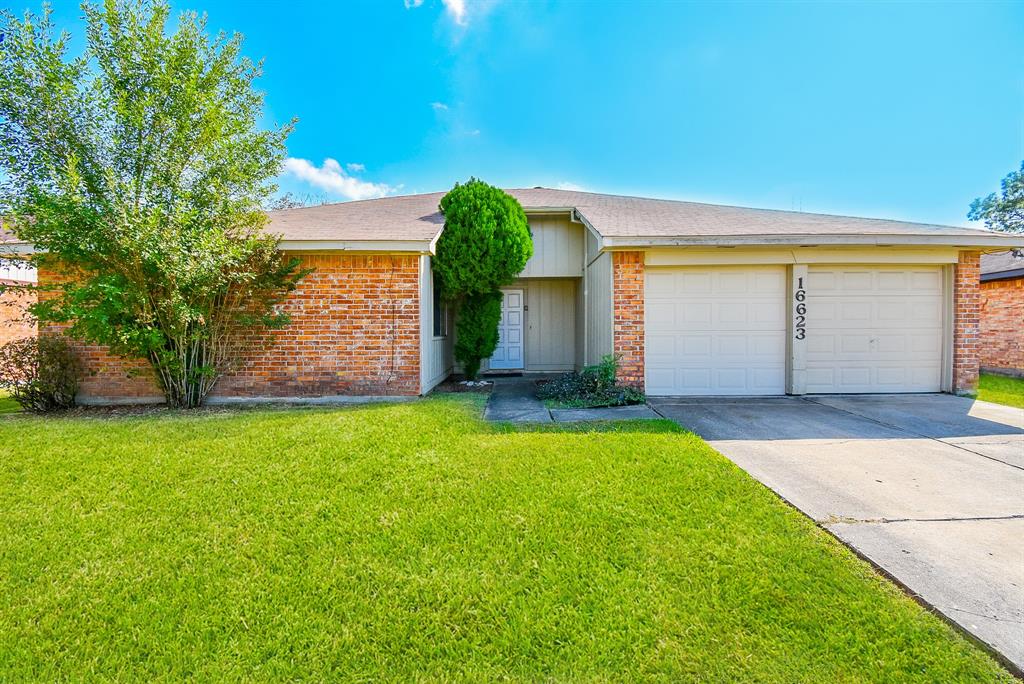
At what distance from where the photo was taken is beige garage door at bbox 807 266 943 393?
276 inches

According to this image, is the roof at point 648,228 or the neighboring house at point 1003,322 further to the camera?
the neighboring house at point 1003,322

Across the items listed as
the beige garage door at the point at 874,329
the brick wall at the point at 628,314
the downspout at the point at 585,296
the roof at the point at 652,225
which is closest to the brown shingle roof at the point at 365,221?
the roof at the point at 652,225

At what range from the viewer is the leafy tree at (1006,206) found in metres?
13.9

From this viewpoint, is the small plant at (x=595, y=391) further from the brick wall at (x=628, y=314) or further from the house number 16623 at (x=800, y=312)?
the house number 16623 at (x=800, y=312)

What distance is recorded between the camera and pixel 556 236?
32.1ft

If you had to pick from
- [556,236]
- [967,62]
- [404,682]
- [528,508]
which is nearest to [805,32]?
[967,62]

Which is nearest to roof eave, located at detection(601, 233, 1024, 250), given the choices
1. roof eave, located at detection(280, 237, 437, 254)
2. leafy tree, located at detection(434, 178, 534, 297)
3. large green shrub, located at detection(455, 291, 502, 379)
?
leafy tree, located at detection(434, 178, 534, 297)

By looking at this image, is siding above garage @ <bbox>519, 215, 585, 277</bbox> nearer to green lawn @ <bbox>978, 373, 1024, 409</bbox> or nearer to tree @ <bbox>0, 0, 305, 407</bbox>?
tree @ <bbox>0, 0, 305, 407</bbox>

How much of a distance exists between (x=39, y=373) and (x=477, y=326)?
6705mm

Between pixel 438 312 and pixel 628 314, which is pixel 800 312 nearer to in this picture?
pixel 628 314

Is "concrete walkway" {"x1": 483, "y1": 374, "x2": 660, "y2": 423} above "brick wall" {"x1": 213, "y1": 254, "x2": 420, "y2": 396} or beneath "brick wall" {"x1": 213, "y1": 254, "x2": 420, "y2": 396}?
beneath

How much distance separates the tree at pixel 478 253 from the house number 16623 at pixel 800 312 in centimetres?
482

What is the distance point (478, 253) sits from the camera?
7.73m

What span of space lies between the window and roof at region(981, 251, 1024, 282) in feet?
38.4
